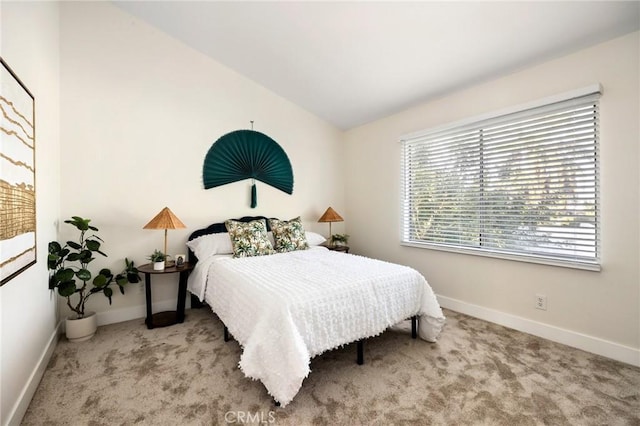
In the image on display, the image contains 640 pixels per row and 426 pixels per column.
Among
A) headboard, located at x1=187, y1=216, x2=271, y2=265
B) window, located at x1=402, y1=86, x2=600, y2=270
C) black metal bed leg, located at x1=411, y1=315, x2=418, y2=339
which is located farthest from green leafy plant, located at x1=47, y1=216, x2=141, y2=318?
window, located at x1=402, y1=86, x2=600, y2=270

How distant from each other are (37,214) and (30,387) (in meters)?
1.06

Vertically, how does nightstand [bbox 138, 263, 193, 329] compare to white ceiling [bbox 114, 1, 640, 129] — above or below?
below

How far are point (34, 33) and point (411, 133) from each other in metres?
3.43

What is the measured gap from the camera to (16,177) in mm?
1451

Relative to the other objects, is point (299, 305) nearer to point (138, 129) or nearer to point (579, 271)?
point (579, 271)

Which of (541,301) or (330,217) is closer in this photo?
(541,301)

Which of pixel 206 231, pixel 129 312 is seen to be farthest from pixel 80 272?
pixel 206 231

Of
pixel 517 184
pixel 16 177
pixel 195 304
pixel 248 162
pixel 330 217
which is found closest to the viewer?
pixel 16 177

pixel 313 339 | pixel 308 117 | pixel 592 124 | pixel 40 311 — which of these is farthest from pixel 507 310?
pixel 40 311

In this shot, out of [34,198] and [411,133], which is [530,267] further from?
[34,198]

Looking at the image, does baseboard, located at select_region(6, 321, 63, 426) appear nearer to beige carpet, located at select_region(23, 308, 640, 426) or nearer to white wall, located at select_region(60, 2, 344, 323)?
beige carpet, located at select_region(23, 308, 640, 426)

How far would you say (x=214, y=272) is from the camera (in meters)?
2.55

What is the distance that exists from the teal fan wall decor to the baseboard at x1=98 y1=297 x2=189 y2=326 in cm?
140

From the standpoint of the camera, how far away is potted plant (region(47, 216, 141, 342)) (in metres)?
2.21
